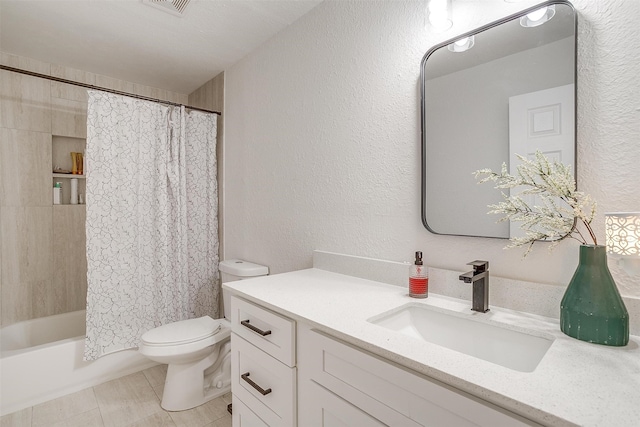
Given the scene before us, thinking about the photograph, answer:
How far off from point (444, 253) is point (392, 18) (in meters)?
1.08

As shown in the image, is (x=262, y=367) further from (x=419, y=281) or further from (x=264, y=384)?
(x=419, y=281)

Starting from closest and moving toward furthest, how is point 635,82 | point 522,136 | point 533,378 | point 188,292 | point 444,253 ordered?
1. point 533,378
2. point 635,82
3. point 522,136
4. point 444,253
5. point 188,292

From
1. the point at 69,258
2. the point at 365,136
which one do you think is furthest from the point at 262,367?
the point at 69,258

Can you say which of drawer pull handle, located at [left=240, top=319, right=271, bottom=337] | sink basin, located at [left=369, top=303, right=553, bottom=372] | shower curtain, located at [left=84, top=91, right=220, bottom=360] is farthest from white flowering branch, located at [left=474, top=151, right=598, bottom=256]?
shower curtain, located at [left=84, top=91, right=220, bottom=360]

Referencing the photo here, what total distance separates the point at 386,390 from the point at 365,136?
3.72 feet

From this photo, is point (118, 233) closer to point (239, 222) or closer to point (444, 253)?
point (239, 222)

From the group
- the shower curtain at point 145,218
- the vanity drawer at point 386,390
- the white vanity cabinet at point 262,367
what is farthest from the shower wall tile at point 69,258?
the vanity drawer at point 386,390

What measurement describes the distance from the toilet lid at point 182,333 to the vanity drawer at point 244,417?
23.9 inches

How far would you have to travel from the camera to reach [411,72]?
4.55 feet

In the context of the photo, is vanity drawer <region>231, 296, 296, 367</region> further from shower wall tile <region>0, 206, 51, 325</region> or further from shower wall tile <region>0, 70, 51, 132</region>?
shower wall tile <region>0, 70, 51, 132</region>

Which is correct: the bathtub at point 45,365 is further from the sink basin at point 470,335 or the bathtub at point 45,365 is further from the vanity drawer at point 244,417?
the sink basin at point 470,335

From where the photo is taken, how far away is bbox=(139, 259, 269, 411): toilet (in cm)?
183

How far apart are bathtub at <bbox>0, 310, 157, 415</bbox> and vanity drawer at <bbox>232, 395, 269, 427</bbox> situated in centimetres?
131

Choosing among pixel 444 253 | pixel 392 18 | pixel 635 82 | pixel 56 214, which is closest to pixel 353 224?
pixel 444 253
